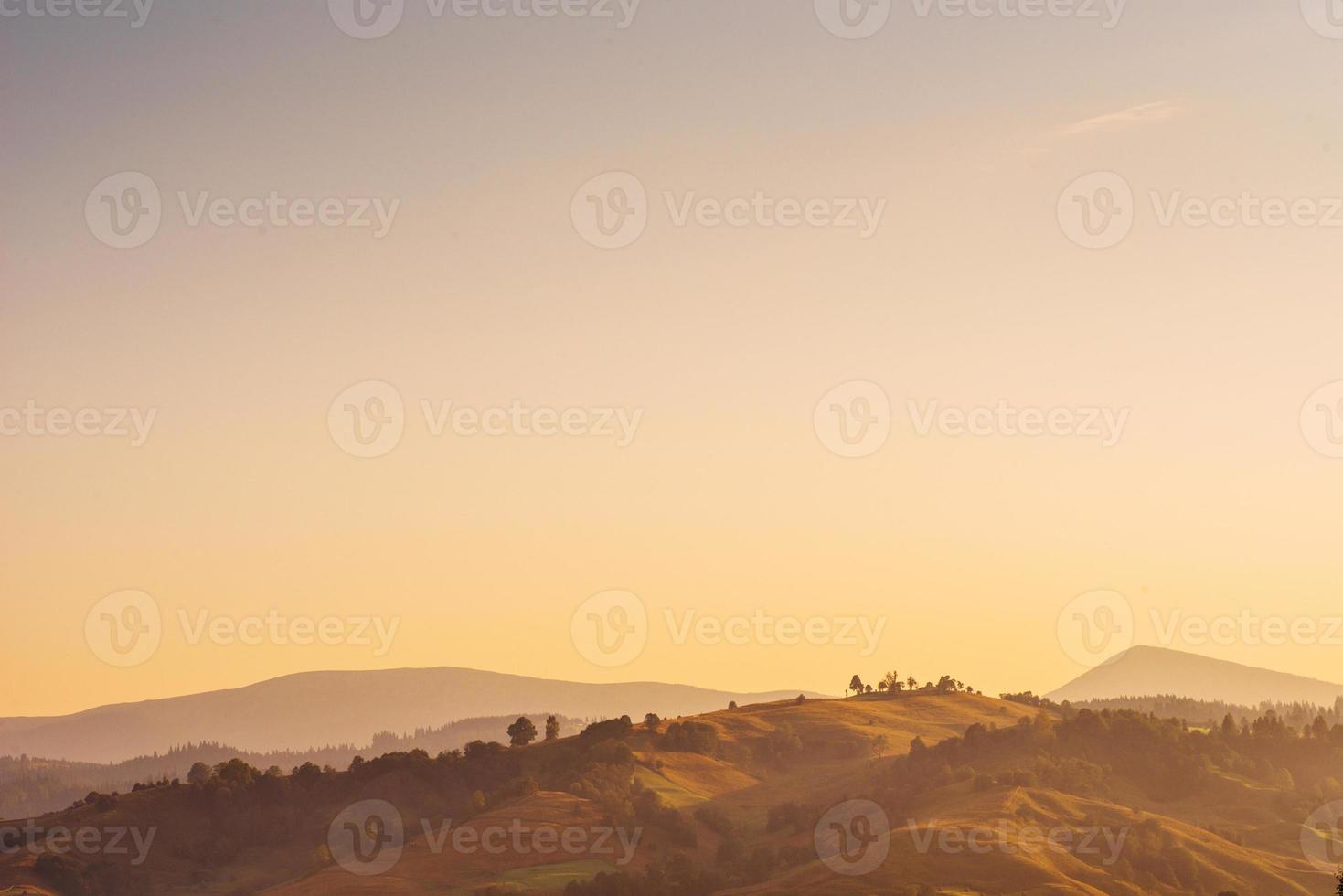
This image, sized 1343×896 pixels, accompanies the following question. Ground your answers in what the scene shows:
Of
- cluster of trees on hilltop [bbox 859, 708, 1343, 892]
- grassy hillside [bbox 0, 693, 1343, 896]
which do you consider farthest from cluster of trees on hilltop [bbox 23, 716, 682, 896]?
cluster of trees on hilltop [bbox 859, 708, 1343, 892]

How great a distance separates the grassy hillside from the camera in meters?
132

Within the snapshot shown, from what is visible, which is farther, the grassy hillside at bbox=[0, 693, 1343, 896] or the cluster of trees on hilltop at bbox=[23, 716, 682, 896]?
the cluster of trees on hilltop at bbox=[23, 716, 682, 896]

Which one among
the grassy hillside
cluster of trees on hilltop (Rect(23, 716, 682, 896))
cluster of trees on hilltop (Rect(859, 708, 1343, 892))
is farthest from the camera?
cluster of trees on hilltop (Rect(859, 708, 1343, 892))

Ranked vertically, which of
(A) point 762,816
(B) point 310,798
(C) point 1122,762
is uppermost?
(C) point 1122,762

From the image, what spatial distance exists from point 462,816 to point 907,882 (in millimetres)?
62670

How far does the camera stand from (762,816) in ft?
539

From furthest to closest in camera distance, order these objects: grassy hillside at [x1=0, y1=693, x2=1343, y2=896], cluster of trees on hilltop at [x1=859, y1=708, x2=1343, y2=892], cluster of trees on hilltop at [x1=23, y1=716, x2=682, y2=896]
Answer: cluster of trees on hilltop at [x1=859, y1=708, x2=1343, y2=892], cluster of trees on hilltop at [x1=23, y1=716, x2=682, y2=896], grassy hillside at [x1=0, y1=693, x2=1343, y2=896]

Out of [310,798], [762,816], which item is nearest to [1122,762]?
[762,816]

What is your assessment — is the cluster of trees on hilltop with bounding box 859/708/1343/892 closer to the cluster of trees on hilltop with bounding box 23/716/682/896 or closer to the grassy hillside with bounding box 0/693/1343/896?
the grassy hillside with bounding box 0/693/1343/896

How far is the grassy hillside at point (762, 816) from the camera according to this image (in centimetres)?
13150

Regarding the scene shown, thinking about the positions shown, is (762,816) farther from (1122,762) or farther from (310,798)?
(310,798)

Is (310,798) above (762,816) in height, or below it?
above

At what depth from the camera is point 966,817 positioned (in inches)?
5468

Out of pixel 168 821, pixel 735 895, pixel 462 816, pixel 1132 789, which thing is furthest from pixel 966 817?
pixel 168 821
